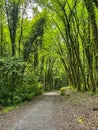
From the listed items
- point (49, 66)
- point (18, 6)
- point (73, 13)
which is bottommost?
point (49, 66)

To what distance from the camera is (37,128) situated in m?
9.07

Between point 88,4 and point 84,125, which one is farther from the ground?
point 88,4

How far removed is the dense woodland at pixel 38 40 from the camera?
2025 cm

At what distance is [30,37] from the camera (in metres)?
29.0

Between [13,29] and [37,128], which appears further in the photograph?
[13,29]

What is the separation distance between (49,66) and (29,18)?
23291mm

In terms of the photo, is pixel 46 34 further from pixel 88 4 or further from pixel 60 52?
pixel 88 4

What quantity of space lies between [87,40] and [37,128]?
47.8 feet

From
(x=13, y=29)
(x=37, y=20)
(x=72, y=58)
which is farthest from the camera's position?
(x=37, y=20)

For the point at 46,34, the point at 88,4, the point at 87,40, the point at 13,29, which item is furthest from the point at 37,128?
the point at 46,34

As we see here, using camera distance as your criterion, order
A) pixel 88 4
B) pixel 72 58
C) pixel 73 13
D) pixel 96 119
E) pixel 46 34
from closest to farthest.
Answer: pixel 96 119 → pixel 88 4 → pixel 73 13 → pixel 72 58 → pixel 46 34

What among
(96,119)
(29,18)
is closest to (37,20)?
(29,18)

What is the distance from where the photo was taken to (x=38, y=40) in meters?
31.7

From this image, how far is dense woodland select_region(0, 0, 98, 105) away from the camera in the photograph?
797 inches
